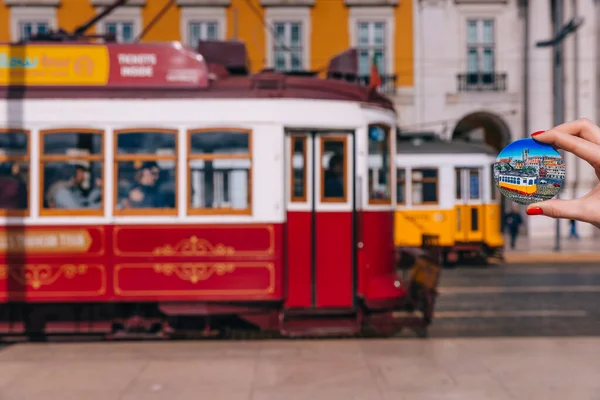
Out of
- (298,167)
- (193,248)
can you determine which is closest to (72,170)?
(193,248)

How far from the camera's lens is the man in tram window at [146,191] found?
363 inches

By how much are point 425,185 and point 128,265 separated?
40.4ft

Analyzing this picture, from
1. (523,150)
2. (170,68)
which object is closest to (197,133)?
(170,68)

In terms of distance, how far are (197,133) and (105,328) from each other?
8.50ft

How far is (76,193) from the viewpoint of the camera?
9234 millimetres

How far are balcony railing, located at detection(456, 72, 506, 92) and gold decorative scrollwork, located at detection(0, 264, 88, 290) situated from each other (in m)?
24.2

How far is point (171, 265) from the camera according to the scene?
916 centimetres

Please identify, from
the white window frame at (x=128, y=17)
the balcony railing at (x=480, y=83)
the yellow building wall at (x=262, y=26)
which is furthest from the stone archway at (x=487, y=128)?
the white window frame at (x=128, y=17)

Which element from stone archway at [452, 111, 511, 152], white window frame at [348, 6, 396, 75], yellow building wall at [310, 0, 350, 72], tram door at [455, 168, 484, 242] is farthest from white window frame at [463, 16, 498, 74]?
tram door at [455, 168, 484, 242]

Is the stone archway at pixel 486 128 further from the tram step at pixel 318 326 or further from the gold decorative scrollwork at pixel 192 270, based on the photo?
the gold decorative scrollwork at pixel 192 270

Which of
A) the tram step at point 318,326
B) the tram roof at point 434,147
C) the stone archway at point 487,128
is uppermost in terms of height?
the stone archway at point 487,128

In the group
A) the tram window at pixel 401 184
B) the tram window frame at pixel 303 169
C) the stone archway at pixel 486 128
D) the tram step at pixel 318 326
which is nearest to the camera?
the tram step at pixel 318 326

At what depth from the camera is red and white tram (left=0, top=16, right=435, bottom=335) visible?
9.15 metres

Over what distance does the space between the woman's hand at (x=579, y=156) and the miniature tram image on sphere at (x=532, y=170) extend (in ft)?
0.10
